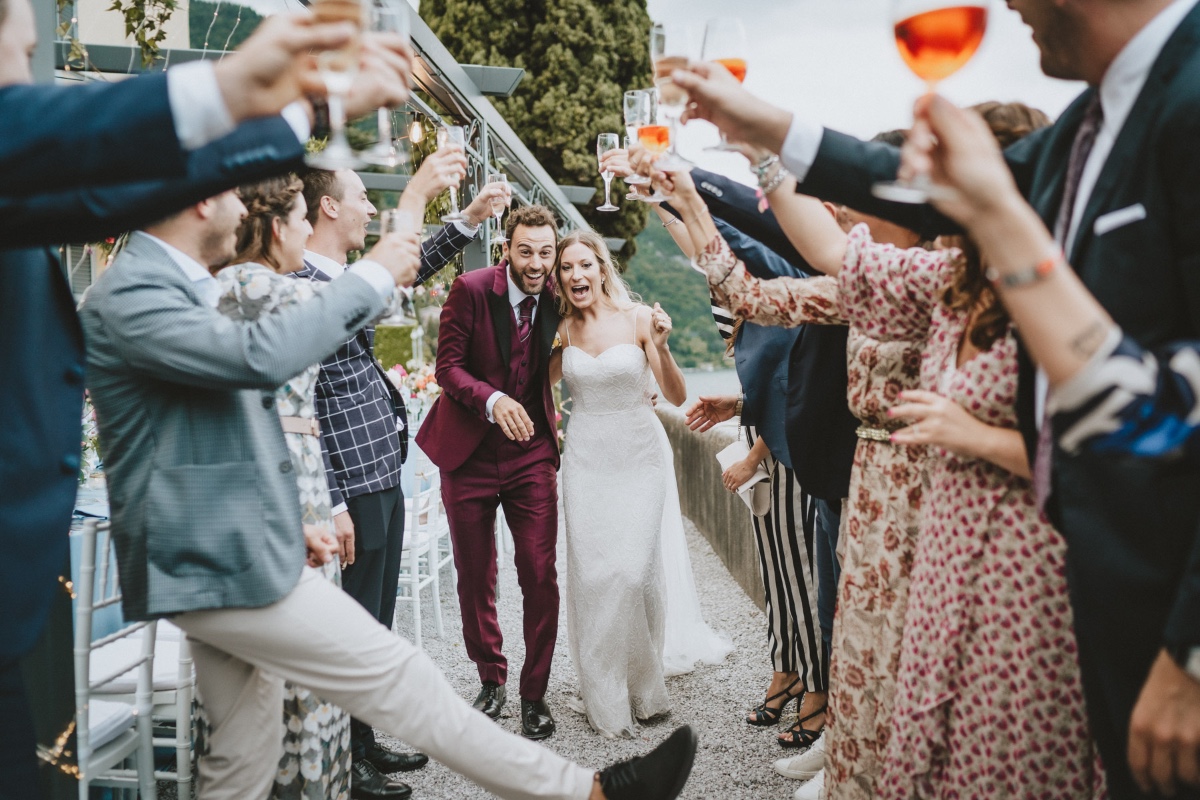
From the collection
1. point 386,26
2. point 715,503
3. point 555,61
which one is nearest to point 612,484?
point 386,26

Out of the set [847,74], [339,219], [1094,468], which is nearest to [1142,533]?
[1094,468]

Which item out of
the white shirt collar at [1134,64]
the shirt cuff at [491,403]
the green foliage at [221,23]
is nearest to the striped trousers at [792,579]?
the shirt cuff at [491,403]

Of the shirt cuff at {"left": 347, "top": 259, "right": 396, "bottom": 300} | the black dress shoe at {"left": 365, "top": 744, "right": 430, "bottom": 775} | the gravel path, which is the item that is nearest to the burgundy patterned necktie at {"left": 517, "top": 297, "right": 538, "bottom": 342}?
the gravel path

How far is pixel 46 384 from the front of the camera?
4.36ft

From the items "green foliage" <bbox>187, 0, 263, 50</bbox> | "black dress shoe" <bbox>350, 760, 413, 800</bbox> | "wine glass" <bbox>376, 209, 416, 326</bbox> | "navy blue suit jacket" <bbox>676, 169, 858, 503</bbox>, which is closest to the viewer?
"wine glass" <bbox>376, 209, 416, 326</bbox>

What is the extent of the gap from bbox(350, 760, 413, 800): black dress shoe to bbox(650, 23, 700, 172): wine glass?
2502 mm

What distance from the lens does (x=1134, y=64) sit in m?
1.13

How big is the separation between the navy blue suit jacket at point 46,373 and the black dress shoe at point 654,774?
1.25 metres

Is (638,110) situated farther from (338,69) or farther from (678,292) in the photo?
(678,292)

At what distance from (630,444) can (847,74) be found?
8.84 feet

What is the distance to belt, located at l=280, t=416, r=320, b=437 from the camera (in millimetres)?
2366

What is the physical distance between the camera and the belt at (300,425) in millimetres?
2366

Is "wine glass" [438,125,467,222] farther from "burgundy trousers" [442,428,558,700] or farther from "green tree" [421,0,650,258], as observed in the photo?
"green tree" [421,0,650,258]

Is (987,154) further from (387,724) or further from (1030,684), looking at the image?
(387,724)
